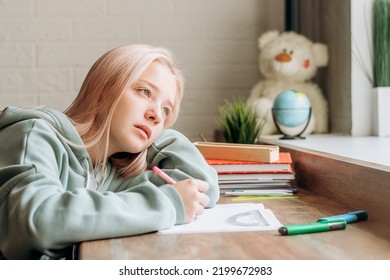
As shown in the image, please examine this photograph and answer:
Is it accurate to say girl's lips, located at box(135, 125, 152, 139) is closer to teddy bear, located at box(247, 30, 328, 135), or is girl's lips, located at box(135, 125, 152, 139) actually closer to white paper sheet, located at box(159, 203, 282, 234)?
white paper sheet, located at box(159, 203, 282, 234)

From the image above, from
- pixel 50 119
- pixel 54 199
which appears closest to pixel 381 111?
pixel 50 119

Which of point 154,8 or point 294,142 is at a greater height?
point 154,8

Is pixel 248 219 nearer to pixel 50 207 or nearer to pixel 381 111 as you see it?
pixel 50 207

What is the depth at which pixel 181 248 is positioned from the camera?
0.76m

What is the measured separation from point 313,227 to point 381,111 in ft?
3.43

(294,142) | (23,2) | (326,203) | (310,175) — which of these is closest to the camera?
(326,203)

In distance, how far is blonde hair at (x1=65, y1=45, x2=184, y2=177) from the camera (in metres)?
1.02

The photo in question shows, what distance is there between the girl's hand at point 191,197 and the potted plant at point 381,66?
100 centimetres

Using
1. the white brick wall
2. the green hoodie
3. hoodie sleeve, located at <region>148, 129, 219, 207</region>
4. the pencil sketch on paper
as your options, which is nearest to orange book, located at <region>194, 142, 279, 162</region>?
hoodie sleeve, located at <region>148, 129, 219, 207</region>

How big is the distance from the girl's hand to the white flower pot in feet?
3.27

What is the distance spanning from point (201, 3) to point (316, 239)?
1610mm

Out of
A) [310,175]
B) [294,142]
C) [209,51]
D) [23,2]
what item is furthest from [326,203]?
[23,2]

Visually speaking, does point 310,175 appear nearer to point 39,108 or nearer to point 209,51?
point 39,108

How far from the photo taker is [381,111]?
5.84 ft
